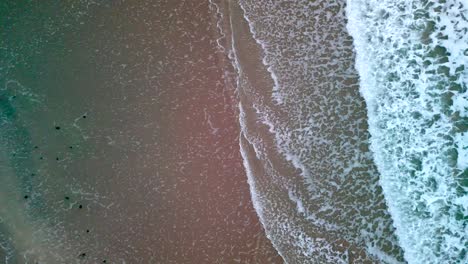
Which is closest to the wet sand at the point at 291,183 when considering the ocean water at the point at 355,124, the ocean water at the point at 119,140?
the ocean water at the point at 355,124

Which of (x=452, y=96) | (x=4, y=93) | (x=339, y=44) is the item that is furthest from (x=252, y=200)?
(x=4, y=93)

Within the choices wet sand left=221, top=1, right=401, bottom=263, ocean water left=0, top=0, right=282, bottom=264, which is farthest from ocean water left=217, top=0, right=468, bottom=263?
ocean water left=0, top=0, right=282, bottom=264

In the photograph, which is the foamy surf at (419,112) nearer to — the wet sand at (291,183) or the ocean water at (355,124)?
the ocean water at (355,124)

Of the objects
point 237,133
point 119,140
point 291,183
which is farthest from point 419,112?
point 119,140

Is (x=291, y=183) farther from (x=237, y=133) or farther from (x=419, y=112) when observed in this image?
(x=419, y=112)

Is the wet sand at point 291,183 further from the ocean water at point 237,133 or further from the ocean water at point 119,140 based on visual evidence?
the ocean water at point 119,140

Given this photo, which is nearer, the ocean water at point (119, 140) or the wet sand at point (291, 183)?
the wet sand at point (291, 183)
